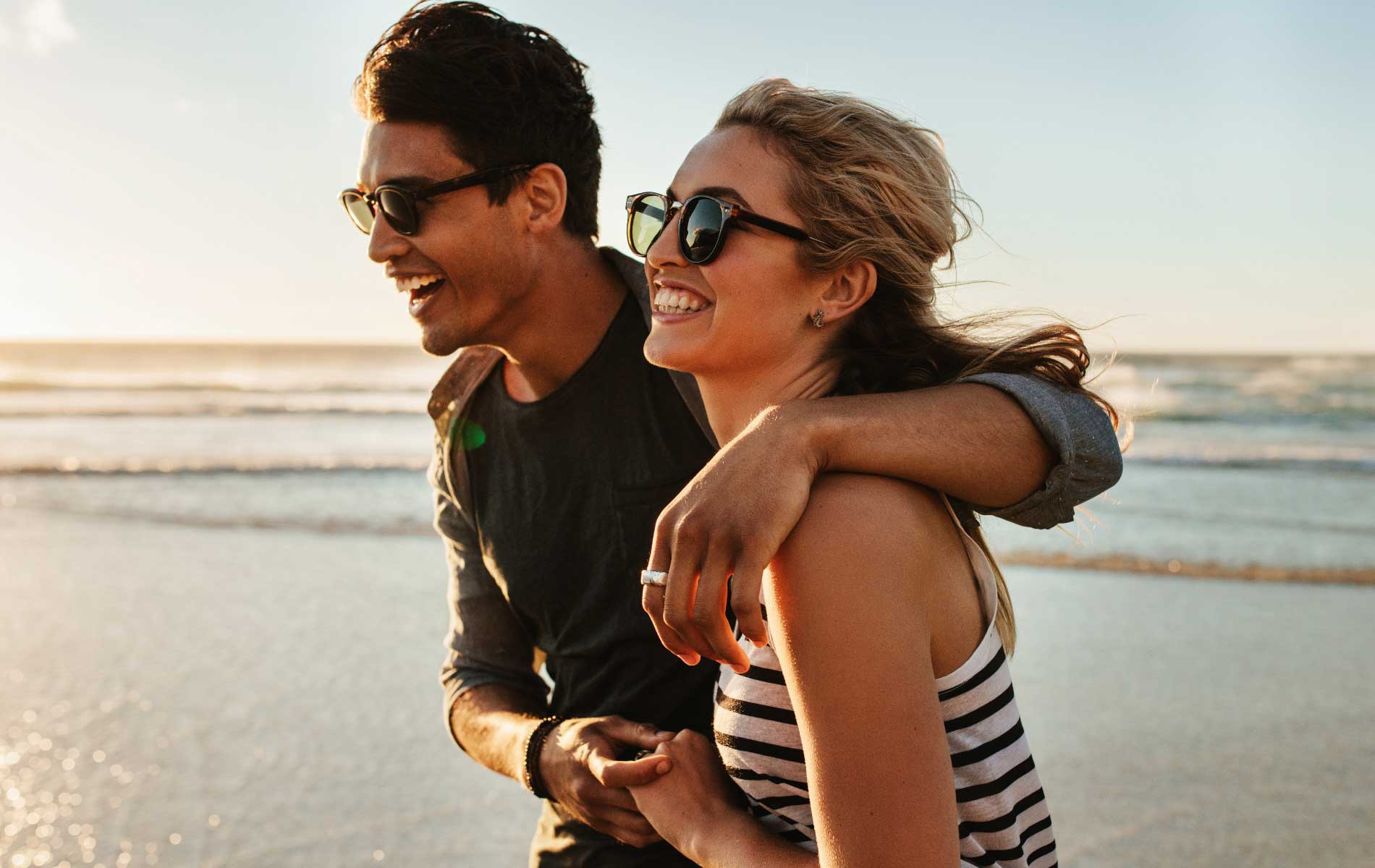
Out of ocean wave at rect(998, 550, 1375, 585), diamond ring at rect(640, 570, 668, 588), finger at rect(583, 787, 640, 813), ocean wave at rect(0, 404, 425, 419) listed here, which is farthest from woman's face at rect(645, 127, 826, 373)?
ocean wave at rect(0, 404, 425, 419)

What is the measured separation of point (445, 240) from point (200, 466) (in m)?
12.2

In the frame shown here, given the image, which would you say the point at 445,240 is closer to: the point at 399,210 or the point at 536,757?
the point at 399,210

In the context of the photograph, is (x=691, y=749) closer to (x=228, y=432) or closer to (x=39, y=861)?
(x=39, y=861)

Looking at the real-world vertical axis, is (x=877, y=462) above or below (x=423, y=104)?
below

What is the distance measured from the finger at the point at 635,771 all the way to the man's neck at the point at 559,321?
3.22ft

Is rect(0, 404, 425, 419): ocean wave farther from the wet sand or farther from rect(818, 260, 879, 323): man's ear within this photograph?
rect(818, 260, 879, 323): man's ear

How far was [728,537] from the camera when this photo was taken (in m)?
1.30

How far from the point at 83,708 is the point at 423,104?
4124mm

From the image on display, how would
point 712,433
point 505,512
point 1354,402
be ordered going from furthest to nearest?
point 1354,402 < point 505,512 < point 712,433

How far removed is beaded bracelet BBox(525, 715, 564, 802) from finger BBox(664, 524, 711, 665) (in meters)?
0.93

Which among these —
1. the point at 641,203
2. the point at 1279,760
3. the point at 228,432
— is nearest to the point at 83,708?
the point at 641,203

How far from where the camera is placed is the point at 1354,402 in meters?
22.7

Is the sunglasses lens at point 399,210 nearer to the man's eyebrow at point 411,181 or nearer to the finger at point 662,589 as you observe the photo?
the man's eyebrow at point 411,181

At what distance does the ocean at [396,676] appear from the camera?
423 centimetres
